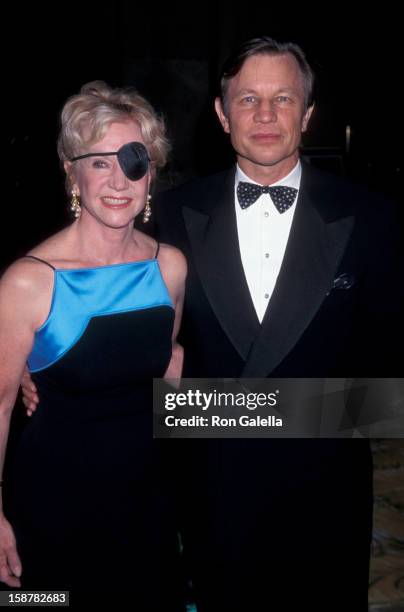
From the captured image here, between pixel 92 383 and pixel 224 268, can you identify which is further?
pixel 92 383

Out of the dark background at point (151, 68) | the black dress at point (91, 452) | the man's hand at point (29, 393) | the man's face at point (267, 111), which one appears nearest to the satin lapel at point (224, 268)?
the man's face at point (267, 111)

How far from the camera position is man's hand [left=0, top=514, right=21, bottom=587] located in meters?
1.93

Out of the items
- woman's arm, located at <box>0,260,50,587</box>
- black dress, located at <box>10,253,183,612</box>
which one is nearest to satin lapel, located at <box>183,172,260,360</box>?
black dress, located at <box>10,253,183,612</box>

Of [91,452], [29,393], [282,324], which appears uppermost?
[282,324]

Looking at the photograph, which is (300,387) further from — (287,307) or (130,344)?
(130,344)

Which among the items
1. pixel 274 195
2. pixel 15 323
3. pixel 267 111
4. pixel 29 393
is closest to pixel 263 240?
pixel 274 195

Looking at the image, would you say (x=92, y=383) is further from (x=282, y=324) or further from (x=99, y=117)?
(x=99, y=117)

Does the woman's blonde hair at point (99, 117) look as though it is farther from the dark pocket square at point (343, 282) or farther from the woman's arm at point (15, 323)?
the dark pocket square at point (343, 282)

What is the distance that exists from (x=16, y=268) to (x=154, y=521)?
100 centimetres

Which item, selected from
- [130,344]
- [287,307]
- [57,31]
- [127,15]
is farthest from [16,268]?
[127,15]

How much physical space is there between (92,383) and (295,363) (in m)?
0.68

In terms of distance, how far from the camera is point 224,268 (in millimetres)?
1872

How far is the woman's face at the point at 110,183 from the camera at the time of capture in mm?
1941

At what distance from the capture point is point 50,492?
198 centimetres
